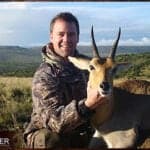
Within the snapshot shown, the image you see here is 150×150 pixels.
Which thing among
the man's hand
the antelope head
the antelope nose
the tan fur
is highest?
the antelope head

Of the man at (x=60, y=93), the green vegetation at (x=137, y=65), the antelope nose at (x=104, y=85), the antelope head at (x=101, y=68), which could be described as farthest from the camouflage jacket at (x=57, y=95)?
the green vegetation at (x=137, y=65)

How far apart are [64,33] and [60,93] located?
0.68 meters

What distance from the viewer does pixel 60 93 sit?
47.7m

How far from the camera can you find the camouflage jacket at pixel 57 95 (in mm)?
47656

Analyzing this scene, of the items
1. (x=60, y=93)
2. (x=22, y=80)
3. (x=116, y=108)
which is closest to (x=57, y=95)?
(x=60, y=93)

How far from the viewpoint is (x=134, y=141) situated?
47.7m

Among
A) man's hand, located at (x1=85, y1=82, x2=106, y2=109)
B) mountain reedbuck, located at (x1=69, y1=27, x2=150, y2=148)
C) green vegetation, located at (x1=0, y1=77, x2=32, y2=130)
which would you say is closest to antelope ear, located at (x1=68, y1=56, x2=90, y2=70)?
mountain reedbuck, located at (x1=69, y1=27, x2=150, y2=148)

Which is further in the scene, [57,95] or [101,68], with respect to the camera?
[57,95]

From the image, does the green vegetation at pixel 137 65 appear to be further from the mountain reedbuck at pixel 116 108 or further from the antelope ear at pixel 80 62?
the antelope ear at pixel 80 62

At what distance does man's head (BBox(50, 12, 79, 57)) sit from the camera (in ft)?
156

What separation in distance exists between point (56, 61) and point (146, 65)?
1.02 m

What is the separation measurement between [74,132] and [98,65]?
0.82m

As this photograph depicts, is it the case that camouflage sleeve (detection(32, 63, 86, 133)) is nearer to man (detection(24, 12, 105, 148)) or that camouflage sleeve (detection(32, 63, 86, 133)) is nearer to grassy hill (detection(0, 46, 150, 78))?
man (detection(24, 12, 105, 148))

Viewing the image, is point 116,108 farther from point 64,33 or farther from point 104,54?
point 64,33
